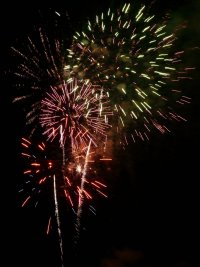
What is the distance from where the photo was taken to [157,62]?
692 centimetres

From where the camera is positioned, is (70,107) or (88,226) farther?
(88,226)

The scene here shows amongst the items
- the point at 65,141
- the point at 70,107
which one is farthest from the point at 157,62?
the point at 65,141

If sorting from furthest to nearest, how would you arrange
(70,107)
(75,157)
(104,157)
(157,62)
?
(104,157) → (75,157) → (70,107) → (157,62)

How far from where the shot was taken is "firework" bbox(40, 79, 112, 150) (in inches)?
286

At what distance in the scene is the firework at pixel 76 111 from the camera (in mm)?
7262

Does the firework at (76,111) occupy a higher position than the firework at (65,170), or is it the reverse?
the firework at (76,111)

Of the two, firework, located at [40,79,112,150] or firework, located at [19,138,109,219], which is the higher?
firework, located at [40,79,112,150]

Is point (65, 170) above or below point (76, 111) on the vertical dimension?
below

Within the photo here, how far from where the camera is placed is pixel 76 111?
743 cm

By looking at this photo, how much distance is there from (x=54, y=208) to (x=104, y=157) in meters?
2.04

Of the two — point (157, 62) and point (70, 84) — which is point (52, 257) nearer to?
point (70, 84)

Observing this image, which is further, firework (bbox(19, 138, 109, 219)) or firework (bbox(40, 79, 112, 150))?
firework (bbox(19, 138, 109, 219))

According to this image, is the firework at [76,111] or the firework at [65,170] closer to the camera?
the firework at [76,111]

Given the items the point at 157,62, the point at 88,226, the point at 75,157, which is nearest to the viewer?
the point at 157,62
